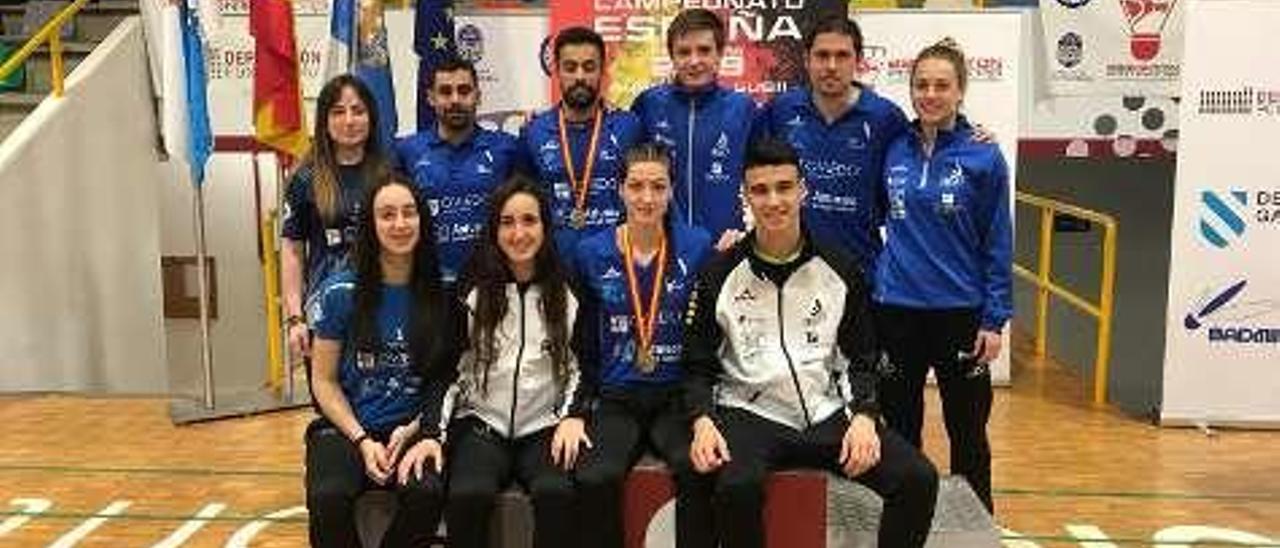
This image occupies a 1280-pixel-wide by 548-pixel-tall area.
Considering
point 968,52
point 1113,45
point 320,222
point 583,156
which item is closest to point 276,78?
point 320,222

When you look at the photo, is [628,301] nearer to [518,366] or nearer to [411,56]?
[518,366]

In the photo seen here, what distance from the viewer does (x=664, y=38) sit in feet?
20.8

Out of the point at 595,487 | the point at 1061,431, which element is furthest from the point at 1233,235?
the point at 595,487

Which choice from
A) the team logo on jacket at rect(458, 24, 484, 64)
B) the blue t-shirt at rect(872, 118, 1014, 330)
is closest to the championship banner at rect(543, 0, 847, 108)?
the team logo on jacket at rect(458, 24, 484, 64)

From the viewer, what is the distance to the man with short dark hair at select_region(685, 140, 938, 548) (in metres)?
3.61

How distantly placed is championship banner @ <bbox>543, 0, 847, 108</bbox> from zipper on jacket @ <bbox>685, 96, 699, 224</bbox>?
6.51 ft

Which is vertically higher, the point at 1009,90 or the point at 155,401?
the point at 1009,90

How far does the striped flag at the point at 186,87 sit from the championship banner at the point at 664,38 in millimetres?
1621

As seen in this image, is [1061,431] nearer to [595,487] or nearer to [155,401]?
[595,487]

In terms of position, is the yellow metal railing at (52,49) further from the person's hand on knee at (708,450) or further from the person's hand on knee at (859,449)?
the person's hand on knee at (859,449)

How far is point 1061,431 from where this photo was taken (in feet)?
20.3

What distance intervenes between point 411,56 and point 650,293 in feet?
11.5

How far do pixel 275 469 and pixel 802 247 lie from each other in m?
2.82

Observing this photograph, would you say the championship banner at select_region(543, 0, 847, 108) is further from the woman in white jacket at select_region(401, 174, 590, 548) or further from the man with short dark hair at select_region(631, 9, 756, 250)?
the woman in white jacket at select_region(401, 174, 590, 548)
